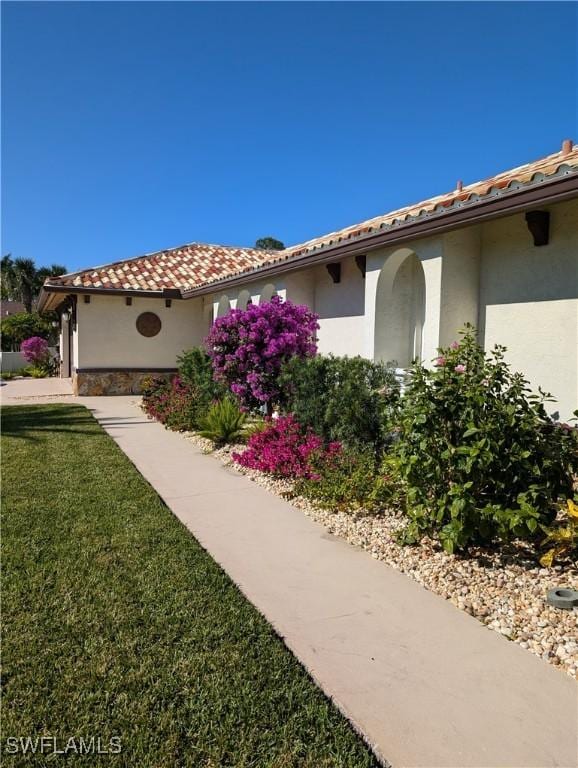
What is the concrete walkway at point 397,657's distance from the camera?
7.95 feet

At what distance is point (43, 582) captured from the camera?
394cm

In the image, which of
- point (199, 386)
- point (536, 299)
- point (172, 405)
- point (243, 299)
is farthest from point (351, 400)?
point (243, 299)

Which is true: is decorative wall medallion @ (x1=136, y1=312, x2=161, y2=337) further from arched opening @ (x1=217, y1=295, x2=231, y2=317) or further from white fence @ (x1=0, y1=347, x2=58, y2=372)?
white fence @ (x1=0, y1=347, x2=58, y2=372)

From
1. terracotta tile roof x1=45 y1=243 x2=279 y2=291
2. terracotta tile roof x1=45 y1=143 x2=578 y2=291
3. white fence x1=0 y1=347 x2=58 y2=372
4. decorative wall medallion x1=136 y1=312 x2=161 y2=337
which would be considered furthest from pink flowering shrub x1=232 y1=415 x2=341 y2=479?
white fence x1=0 y1=347 x2=58 y2=372

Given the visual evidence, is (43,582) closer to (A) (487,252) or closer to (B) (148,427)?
(A) (487,252)

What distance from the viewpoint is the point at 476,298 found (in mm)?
7328

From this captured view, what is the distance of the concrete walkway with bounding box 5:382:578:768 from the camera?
242cm

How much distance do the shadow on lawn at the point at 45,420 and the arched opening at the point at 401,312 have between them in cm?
571

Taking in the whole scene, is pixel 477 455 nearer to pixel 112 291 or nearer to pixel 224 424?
pixel 224 424

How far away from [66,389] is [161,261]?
5856mm

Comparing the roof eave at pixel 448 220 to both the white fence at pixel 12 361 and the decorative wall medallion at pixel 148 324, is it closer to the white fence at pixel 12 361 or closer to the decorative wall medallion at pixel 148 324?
the decorative wall medallion at pixel 148 324

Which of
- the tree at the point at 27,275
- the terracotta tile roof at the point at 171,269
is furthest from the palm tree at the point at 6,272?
the terracotta tile roof at the point at 171,269

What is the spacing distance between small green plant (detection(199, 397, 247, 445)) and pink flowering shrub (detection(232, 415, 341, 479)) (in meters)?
0.95

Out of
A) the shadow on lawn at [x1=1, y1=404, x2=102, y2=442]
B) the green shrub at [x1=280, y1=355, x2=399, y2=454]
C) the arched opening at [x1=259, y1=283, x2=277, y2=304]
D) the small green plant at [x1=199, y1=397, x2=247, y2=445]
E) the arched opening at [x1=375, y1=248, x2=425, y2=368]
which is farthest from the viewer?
the arched opening at [x1=259, y1=283, x2=277, y2=304]
